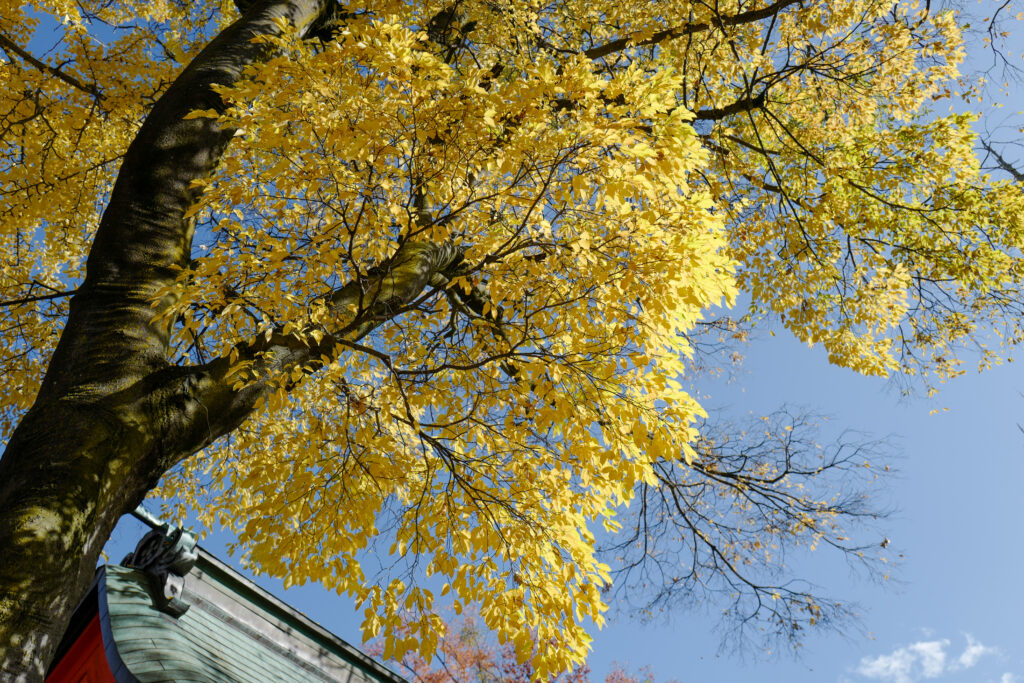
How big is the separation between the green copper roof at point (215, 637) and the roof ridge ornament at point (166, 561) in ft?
0.16

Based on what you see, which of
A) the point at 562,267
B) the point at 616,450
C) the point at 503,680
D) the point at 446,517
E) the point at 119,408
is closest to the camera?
the point at 119,408

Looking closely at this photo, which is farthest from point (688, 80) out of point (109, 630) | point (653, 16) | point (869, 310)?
point (109, 630)

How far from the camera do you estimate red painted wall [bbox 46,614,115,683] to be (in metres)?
4.38

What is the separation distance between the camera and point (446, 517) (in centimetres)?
455

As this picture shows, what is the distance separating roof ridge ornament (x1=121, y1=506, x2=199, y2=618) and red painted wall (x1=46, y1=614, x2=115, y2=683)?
422 mm

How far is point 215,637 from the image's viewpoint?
16.8ft

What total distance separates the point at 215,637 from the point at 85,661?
0.92 metres

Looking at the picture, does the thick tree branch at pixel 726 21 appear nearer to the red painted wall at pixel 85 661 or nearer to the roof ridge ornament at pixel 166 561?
the roof ridge ornament at pixel 166 561

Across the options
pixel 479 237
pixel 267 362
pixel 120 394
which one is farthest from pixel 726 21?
pixel 120 394

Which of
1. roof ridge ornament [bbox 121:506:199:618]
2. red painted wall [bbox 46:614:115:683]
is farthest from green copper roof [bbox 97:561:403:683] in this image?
red painted wall [bbox 46:614:115:683]

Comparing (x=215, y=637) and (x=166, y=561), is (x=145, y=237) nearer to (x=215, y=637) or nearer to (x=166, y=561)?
(x=166, y=561)

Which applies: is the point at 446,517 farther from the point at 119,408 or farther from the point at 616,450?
the point at 119,408

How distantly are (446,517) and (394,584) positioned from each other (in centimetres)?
60

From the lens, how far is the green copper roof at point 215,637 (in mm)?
3861
